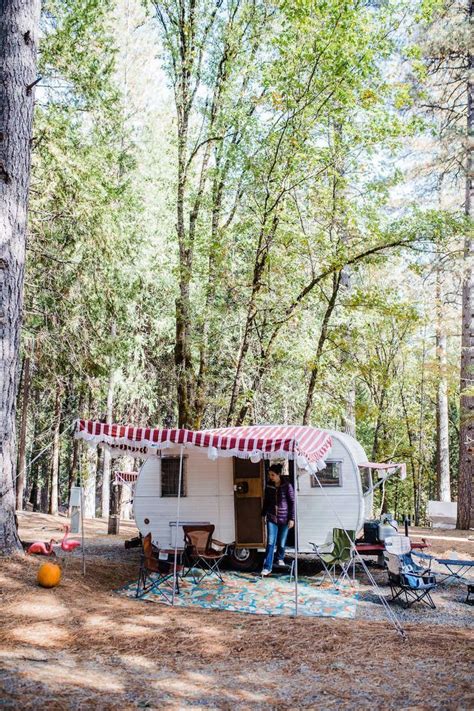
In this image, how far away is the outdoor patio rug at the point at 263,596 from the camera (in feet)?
25.0

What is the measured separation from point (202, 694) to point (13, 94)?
25.7 feet

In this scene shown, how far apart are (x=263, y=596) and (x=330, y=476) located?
2611 millimetres

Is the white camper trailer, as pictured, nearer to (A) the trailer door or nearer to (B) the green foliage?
(A) the trailer door

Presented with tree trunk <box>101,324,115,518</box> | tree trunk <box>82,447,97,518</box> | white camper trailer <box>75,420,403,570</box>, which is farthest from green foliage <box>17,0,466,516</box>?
white camper trailer <box>75,420,403,570</box>

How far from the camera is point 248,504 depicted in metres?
10.3

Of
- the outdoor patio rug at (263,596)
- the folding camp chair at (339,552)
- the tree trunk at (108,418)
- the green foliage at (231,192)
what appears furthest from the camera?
the tree trunk at (108,418)

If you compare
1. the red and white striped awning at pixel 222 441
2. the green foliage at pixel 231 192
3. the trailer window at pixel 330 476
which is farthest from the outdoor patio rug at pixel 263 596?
the green foliage at pixel 231 192

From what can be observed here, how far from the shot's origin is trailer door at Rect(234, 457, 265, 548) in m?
10.2

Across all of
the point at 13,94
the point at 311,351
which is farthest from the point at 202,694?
the point at 311,351

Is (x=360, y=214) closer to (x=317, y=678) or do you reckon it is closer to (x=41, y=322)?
(x=41, y=322)

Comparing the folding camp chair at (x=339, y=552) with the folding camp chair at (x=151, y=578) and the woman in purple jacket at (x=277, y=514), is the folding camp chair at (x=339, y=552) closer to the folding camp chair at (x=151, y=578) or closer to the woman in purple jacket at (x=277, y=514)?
the woman in purple jacket at (x=277, y=514)

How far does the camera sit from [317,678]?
16.9 feet

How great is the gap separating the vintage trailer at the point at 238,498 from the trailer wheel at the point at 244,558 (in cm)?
2

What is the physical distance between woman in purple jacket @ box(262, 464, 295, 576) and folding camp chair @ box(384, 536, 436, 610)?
1.77 m
